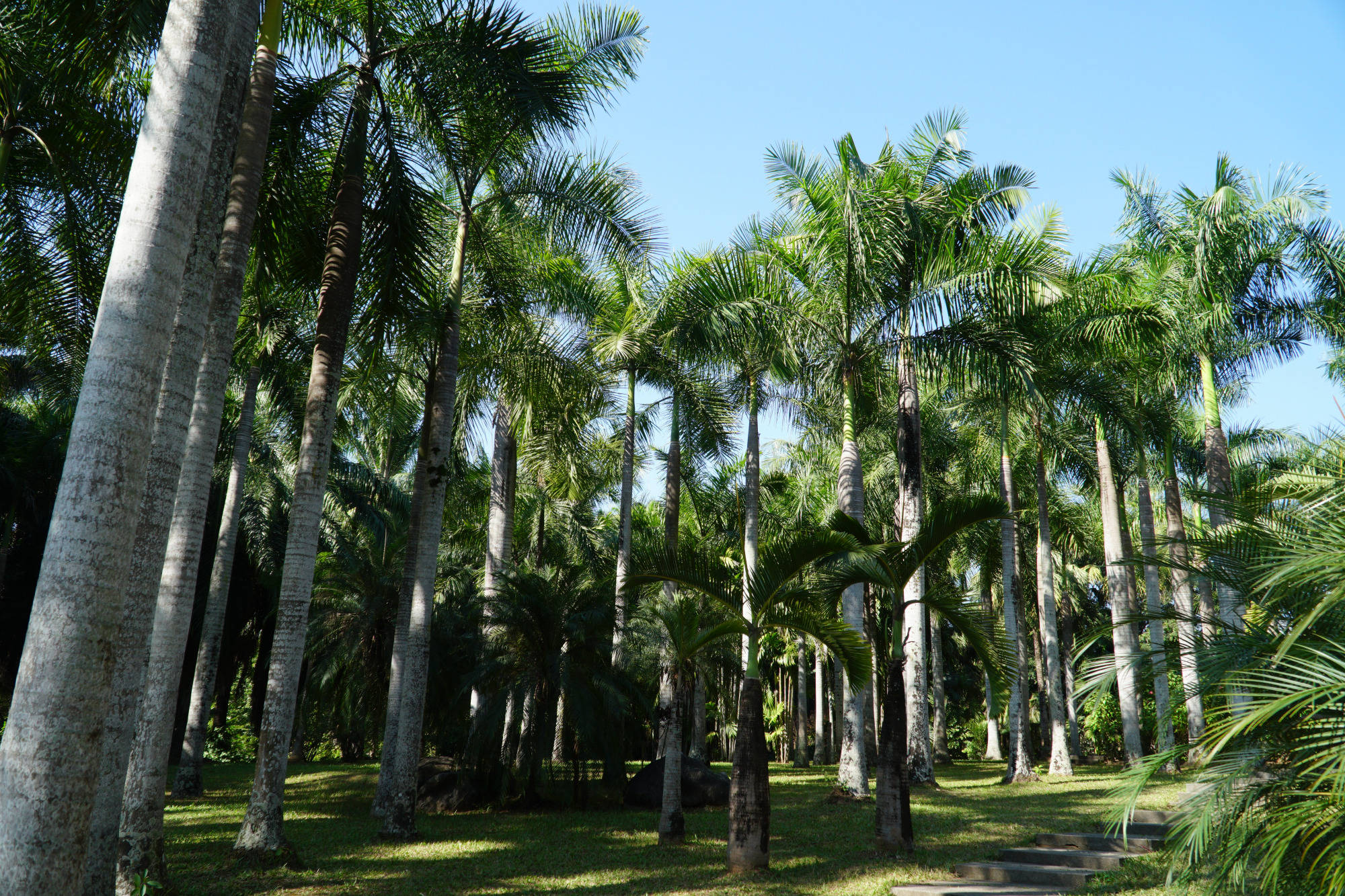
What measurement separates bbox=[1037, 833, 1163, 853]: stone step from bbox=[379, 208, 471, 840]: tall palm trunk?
8399 millimetres

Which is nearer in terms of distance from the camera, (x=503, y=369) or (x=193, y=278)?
(x=193, y=278)

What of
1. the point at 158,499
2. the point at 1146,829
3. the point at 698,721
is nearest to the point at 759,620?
the point at 1146,829

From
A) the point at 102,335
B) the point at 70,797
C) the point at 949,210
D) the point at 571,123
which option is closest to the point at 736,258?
the point at 949,210

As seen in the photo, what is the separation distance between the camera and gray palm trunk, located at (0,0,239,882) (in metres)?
4.09

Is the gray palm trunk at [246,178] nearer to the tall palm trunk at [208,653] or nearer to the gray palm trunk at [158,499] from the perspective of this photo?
the gray palm trunk at [158,499]

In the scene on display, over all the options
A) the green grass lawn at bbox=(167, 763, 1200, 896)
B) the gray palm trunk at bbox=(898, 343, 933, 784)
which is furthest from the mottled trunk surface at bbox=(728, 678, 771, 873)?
the gray palm trunk at bbox=(898, 343, 933, 784)

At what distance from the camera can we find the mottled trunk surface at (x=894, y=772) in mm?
10234

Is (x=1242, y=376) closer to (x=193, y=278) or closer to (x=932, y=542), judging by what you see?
(x=932, y=542)

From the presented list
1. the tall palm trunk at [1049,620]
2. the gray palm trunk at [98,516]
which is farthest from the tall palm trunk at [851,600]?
the gray palm trunk at [98,516]

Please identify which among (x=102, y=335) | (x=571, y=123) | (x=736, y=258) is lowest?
(x=102, y=335)

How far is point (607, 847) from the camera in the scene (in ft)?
38.5

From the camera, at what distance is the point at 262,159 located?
27.8 feet

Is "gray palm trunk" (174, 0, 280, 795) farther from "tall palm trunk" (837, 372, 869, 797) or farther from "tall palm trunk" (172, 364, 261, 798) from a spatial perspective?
"tall palm trunk" (837, 372, 869, 797)

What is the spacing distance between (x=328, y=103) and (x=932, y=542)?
9224 millimetres
